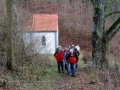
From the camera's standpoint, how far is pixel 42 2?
71438 millimetres

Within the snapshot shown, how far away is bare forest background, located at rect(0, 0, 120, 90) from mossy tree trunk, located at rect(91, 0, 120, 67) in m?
0.51

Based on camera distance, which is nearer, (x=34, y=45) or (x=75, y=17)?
(x=34, y=45)

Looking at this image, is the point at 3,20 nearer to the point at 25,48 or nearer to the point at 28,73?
the point at 25,48

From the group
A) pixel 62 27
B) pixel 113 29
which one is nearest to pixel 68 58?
pixel 113 29

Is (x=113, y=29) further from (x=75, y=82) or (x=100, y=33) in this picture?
(x=75, y=82)

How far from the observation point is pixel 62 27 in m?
62.0

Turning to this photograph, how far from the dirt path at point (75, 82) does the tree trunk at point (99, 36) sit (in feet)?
8.79

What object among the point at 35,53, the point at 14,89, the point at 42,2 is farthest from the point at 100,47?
the point at 42,2

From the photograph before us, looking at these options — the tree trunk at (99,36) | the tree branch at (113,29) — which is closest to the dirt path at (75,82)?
the tree trunk at (99,36)

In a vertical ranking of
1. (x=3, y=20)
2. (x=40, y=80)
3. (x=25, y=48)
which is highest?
(x=3, y=20)

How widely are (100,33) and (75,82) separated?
5794 millimetres

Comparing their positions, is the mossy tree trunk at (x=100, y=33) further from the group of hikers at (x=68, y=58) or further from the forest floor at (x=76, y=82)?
the forest floor at (x=76, y=82)

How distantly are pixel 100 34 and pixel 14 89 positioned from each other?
9.29 meters

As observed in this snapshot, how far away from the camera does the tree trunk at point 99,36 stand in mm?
20641
